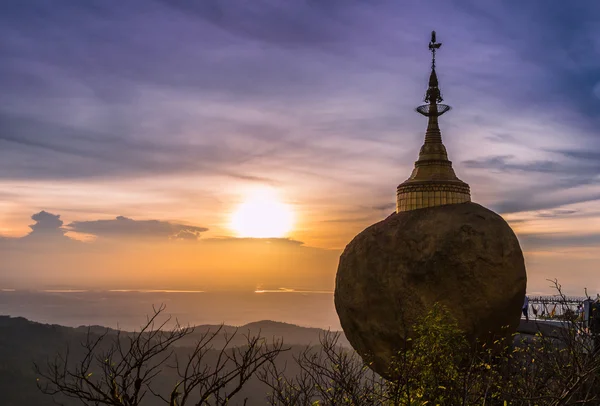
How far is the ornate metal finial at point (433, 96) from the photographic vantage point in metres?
23.9

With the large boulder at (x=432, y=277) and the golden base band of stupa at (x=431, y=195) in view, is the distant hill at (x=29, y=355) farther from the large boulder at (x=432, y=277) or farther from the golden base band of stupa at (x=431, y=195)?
the large boulder at (x=432, y=277)

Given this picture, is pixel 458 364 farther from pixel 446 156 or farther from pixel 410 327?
pixel 446 156

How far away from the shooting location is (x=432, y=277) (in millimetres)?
16891

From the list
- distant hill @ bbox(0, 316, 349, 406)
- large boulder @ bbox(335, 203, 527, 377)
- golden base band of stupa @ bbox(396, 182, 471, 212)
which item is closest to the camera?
large boulder @ bbox(335, 203, 527, 377)

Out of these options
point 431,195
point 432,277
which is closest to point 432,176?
point 431,195

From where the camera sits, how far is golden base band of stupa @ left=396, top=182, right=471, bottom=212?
20.5m

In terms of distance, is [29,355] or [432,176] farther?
[29,355]

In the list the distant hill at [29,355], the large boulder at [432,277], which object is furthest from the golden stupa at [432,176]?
the distant hill at [29,355]

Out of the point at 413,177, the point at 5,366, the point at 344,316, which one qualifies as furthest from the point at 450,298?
the point at 5,366

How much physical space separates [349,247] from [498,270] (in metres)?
5.31

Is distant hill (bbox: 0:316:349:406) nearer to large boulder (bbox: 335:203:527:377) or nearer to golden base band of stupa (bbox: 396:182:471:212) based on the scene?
golden base band of stupa (bbox: 396:182:471:212)

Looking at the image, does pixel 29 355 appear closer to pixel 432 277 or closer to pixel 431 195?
pixel 431 195

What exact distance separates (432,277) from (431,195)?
4.60 meters

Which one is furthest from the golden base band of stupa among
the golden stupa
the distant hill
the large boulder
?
the distant hill
